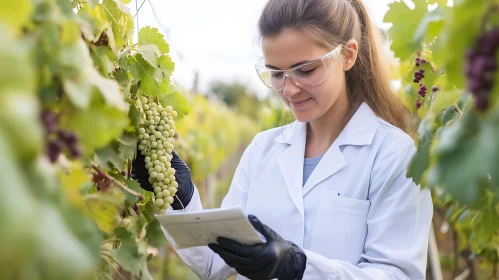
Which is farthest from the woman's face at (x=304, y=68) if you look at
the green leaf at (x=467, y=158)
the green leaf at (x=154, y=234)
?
the green leaf at (x=467, y=158)

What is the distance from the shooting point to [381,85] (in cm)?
288

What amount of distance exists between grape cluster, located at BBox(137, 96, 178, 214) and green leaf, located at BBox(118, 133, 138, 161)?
0.14 ft

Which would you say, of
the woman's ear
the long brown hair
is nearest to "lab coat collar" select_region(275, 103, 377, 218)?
the long brown hair

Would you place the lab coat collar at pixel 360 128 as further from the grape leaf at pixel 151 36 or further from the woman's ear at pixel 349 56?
the grape leaf at pixel 151 36

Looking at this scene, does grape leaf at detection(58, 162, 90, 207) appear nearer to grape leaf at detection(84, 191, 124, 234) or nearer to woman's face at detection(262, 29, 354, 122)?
grape leaf at detection(84, 191, 124, 234)

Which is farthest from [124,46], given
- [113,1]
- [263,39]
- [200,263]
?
[200,263]

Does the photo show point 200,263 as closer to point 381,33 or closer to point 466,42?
point 381,33

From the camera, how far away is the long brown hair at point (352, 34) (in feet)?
8.49

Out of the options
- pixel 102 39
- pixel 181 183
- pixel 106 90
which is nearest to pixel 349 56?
pixel 181 183

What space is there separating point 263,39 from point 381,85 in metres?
0.65

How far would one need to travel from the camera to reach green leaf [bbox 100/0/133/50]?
1966 millimetres

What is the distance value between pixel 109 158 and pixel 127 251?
12.9 inches

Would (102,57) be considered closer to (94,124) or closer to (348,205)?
(94,124)

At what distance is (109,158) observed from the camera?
6.68 feet
